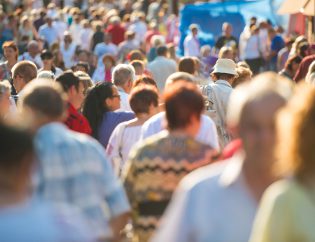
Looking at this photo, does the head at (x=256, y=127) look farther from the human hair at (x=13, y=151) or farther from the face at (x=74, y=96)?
the face at (x=74, y=96)

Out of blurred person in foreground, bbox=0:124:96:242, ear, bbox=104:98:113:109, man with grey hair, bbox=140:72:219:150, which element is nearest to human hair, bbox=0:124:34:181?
blurred person in foreground, bbox=0:124:96:242

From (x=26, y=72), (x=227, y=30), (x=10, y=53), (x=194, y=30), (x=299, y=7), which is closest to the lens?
(x=26, y=72)

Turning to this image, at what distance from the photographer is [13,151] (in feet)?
15.5

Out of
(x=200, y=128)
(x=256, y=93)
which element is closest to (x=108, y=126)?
(x=200, y=128)

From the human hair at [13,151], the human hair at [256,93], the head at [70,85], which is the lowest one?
the head at [70,85]

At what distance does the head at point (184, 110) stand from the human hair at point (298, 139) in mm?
1758

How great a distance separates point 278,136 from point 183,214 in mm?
493

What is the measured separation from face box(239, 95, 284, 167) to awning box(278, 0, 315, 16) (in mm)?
17932

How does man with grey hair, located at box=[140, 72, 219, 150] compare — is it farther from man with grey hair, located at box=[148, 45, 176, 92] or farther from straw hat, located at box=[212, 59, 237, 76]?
man with grey hair, located at box=[148, 45, 176, 92]

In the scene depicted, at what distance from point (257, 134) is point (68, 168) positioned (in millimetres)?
1278

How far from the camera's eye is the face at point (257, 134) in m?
5.39

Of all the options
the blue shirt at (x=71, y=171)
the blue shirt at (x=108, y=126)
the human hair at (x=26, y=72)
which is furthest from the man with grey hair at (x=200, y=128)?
the human hair at (x=26, y=72)

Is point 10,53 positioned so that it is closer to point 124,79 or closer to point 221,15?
point 124,79

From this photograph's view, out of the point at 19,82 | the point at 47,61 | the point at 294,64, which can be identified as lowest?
the point at 294,64
